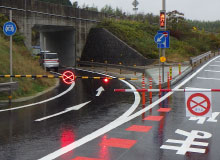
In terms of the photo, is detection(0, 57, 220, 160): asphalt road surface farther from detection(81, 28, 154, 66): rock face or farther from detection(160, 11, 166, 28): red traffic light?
detection(81, 28, 154, 66): rock face

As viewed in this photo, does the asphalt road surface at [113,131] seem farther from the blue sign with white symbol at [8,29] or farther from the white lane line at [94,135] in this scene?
the blue sign with white symbol at [8,29]

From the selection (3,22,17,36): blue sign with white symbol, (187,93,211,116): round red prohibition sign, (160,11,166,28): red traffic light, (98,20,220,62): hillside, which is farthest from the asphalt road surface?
(98,20,220,62): hillside

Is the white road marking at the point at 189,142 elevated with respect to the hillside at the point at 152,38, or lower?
lower

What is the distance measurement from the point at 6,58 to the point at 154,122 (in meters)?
11.0

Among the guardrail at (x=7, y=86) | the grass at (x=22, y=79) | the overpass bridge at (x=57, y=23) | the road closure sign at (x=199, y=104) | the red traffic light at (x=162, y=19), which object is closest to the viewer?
the road closure sign at (x=199, y=104)

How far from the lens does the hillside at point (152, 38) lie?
1587 inches

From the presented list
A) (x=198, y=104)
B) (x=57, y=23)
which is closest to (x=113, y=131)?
(x=198, y=104)

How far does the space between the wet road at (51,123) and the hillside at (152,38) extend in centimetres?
2541

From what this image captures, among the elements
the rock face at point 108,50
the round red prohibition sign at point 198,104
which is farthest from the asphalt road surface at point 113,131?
the rock face at point 108,50

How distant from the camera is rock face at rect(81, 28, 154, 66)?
A: 36.6m

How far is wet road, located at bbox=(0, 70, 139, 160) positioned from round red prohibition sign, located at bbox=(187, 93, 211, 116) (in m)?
2.61

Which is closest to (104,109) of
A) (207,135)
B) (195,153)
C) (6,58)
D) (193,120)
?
(193,120)

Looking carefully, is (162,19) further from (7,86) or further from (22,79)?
(7,86)

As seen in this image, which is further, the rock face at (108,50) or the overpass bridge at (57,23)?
the rock face at (108,50)
